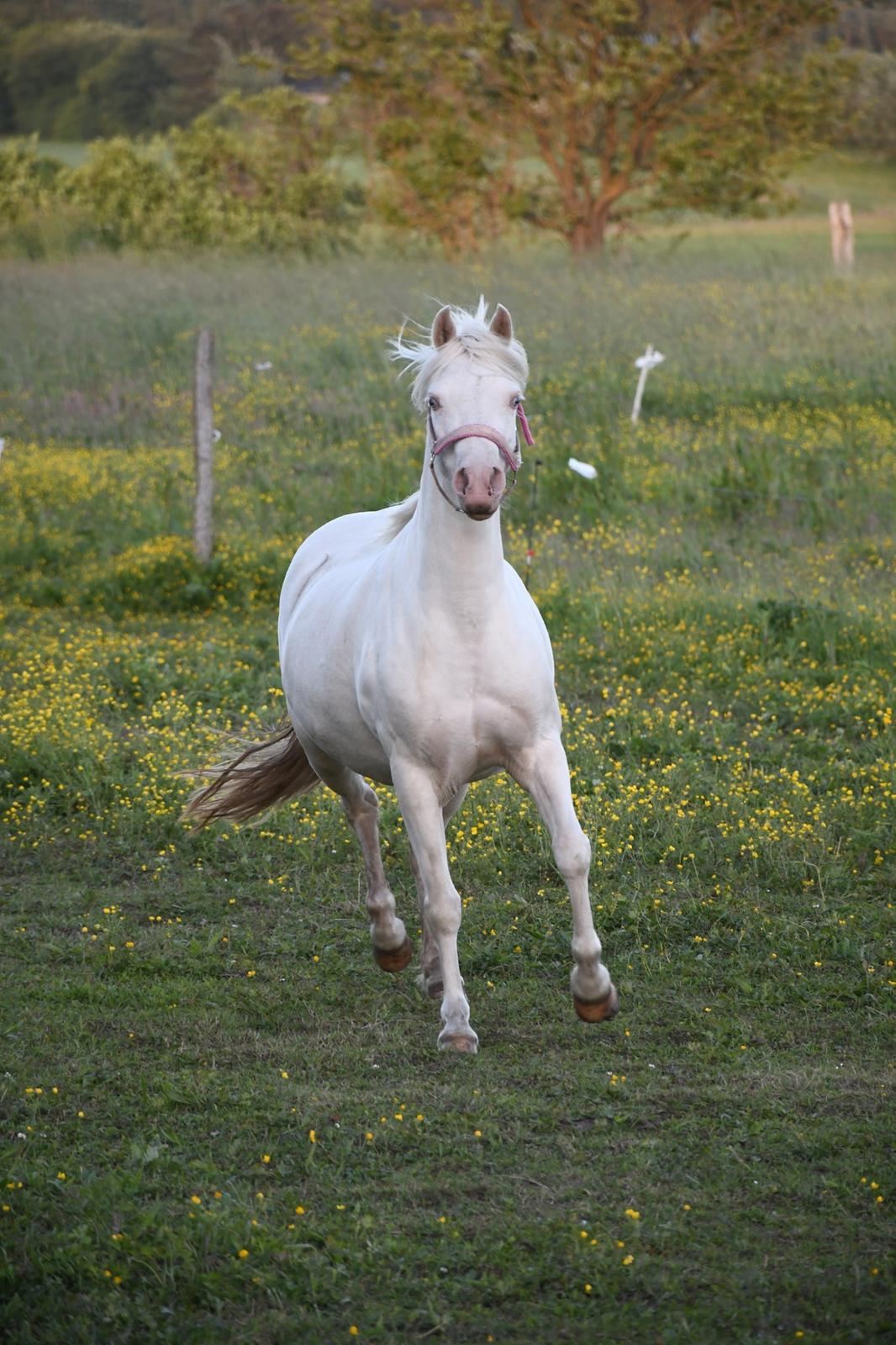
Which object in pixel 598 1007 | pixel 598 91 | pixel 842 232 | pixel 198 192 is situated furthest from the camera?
pixel 198 192

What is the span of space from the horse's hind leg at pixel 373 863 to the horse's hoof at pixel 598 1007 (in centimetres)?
105

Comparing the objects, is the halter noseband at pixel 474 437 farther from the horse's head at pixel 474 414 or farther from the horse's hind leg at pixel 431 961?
the horse's hind leg at pixel 431 961

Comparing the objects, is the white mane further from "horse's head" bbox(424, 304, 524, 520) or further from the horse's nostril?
the horse's nostril

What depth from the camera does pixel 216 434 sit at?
11.7 metres

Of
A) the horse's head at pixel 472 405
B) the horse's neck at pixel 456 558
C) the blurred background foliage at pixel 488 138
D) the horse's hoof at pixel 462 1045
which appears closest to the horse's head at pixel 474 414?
the horse's head at pixel 472 405

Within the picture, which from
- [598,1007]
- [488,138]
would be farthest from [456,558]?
[488,138]

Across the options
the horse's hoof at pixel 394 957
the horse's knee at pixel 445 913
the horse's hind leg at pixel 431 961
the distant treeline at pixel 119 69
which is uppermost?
the distant treeline at pixel 119 69

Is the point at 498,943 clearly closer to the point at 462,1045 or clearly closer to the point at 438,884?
the point at 462,1045

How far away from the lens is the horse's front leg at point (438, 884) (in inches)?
181

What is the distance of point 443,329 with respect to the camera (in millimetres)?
4289

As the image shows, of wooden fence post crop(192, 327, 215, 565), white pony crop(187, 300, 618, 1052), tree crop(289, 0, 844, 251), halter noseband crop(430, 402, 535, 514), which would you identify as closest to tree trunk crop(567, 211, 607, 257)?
tree crop(289, 0, 844, 251)

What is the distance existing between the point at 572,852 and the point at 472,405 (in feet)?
4.70

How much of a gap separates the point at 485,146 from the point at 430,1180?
24314 millimetres

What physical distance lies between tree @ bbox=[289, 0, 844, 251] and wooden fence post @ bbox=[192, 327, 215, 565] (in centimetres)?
1406
